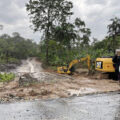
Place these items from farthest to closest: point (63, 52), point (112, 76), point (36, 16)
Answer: point (63, 52)
point (36, 16)
point (112, 76)

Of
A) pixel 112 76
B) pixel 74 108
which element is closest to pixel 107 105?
pixel 74 108

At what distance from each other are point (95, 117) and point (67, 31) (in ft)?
78.9

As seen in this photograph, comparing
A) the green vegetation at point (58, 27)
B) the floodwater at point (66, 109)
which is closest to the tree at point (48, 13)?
the green vegetation at point (58, 27)

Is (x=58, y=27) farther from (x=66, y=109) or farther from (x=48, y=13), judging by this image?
(x=66, y=109)

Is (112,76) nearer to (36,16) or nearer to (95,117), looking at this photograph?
(95,117)

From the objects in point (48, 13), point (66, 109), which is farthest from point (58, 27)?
point (66, 109)

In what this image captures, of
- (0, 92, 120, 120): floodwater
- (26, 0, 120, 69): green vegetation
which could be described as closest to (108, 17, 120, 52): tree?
(26, 0, 120, 69): green vegetation

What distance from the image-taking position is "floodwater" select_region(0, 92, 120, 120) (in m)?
5.24

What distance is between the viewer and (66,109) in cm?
601

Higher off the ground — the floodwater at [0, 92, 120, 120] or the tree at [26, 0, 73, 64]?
the tree at [26, 0, 73, 64]

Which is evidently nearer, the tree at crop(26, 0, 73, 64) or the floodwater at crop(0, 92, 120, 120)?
the floodwater at crop(0, 92, 120, 120)

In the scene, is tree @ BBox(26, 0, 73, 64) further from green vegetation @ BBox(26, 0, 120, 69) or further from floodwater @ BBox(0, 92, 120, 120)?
floodwater @ BBox(0, 92, 120, 120)

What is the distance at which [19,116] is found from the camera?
5344mm

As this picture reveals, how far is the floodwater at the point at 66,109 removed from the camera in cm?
524
